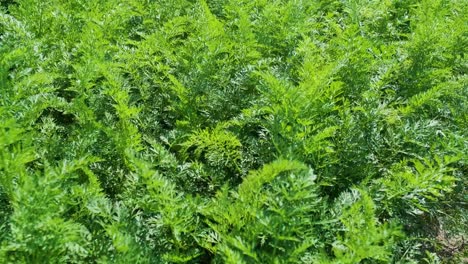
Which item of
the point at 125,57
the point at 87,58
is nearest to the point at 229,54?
the point at 125,57

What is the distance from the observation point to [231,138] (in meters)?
2.51

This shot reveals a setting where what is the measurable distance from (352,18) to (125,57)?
1.70 meters

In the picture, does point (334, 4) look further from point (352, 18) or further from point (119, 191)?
point (119, 191)

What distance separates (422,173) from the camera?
7.10 feet

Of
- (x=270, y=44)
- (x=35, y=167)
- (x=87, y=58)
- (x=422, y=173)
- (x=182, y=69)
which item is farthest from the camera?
(x=270, y=44)

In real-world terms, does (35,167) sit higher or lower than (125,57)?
lower

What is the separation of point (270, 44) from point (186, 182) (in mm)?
1348

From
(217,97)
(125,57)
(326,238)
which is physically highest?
(125,57)

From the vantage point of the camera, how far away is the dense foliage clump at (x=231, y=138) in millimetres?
1893

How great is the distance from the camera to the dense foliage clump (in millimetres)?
1893

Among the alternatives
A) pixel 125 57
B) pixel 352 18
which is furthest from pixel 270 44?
pixel 125 57

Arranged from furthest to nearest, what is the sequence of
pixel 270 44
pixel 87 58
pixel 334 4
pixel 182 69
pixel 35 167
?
pixel 334 4 → pixel 270 44 → pixel 182 69 → pixel 87 58 → pixel 35 167

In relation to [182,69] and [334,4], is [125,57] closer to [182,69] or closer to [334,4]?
[182,69]

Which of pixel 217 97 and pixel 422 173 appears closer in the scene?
pixel 422 173
